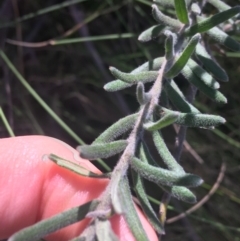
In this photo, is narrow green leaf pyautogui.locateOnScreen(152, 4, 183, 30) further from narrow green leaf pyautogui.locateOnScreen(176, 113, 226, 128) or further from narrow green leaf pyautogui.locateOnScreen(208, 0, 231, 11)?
narrow green leaf pyautogui.locateOnScreen(176, 113, 226, 128)

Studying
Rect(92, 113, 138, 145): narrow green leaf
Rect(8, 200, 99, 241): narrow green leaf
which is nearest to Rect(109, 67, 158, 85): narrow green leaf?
Rect(92, 113, 138, 145): narrow green leaf

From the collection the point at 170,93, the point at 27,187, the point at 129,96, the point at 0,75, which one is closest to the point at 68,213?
the point at 170,93

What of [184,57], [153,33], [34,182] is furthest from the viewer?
[34,182]

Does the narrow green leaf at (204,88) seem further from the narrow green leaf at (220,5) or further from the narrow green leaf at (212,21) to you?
the narrow green leaf at (220,5)

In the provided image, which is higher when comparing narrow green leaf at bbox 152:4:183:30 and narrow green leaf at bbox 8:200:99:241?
narrow green leaf at bbox 152:4:183:30

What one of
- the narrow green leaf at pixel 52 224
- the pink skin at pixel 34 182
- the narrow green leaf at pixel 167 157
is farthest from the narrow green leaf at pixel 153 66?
the narrow green leaf at pixel 52 224

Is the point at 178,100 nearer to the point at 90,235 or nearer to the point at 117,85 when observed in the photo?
the point at 117,85

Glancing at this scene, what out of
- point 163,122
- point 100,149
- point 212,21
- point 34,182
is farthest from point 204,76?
point 34,182
